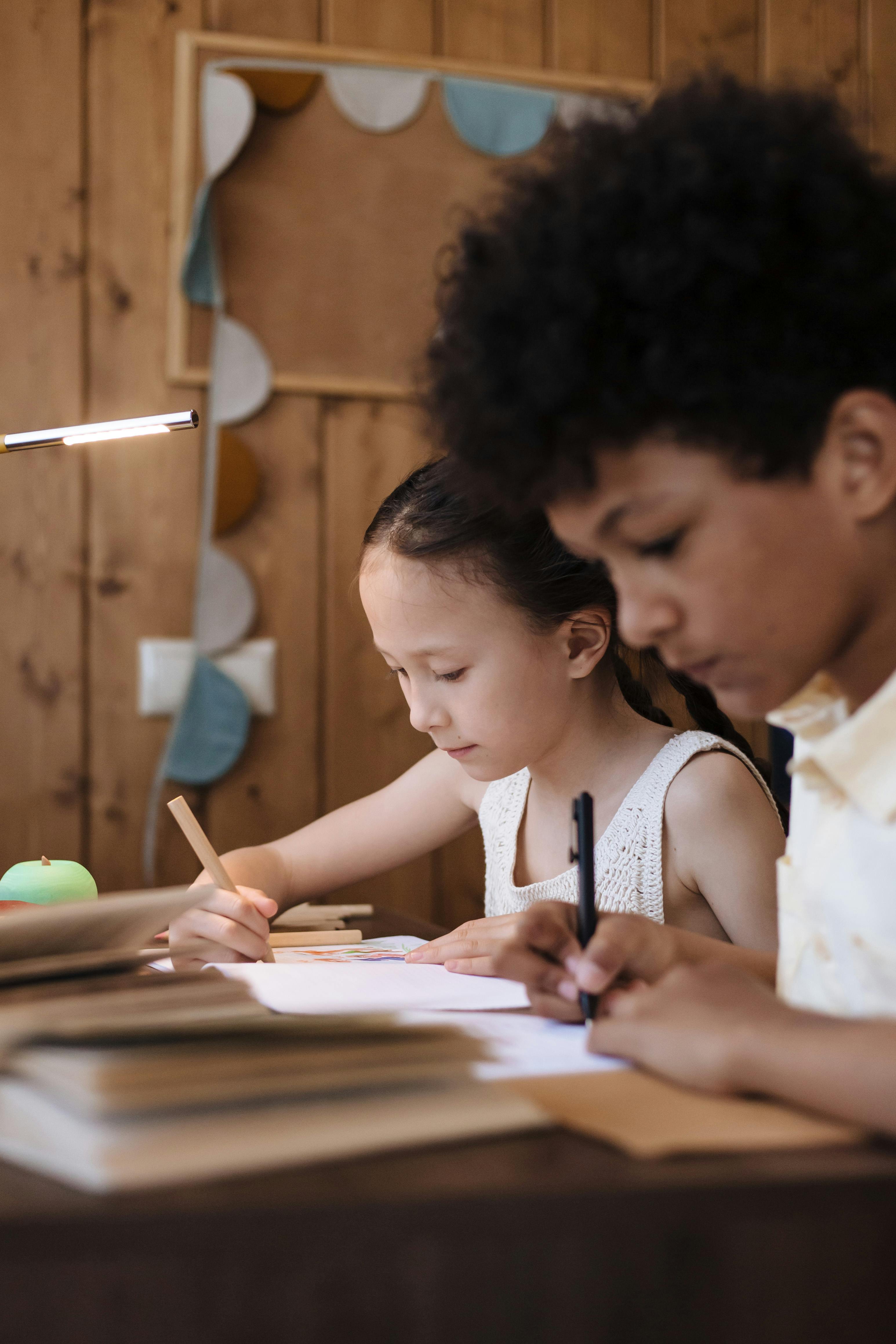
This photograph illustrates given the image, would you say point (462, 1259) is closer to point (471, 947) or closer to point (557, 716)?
point (471, 947)

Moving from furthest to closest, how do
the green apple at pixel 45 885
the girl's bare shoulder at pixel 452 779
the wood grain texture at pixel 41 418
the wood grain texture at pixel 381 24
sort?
the wood grain texture at pixel 381 24, the wood grain texture at pixel 41 418, the girl's bare shoulder at pixel 452 779, the green apple at pixel 45 885

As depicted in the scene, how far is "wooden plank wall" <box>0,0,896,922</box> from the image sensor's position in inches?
74.4

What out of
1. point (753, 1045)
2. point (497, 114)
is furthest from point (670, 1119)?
point (497, 114)

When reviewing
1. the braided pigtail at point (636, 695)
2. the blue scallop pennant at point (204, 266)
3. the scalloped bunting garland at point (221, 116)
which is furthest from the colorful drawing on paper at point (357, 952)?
the scalloped bunting garland at point (221, 116)

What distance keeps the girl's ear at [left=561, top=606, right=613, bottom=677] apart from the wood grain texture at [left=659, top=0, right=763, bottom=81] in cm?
143

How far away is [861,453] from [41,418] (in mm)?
1610

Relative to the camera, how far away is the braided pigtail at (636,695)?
128 cm

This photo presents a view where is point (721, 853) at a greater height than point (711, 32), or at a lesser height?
lesser

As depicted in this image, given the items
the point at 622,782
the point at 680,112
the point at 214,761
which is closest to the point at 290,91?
the point at 214,761

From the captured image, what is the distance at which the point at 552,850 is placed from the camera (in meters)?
1.25

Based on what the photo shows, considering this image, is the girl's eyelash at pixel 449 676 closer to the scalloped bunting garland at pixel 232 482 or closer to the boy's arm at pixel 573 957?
the boy's arm at pixel 573 957

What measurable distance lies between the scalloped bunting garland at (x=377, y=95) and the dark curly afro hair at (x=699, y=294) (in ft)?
5.09

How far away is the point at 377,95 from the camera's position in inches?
78.6

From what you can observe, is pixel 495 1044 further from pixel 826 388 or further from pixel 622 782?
pixel 622 782
